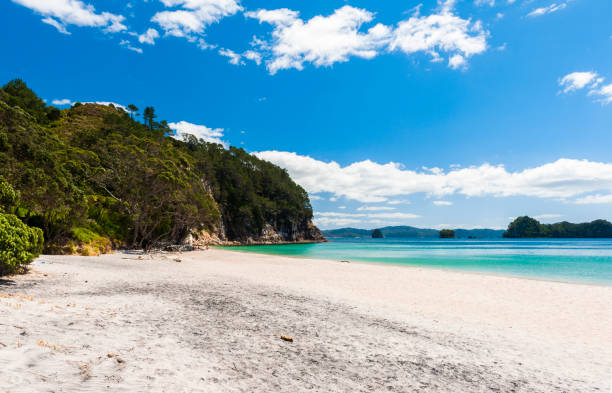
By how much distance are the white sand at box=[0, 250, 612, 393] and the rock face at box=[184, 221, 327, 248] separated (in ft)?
163

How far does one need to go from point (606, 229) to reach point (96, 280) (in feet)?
878

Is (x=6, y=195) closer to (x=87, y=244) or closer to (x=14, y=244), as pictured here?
(x=14, y=244)

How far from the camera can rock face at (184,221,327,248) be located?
224ft

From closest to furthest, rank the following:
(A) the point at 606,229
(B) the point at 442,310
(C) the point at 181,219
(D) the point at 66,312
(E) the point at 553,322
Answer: (D) the point at 66,312
(E) the point at 553,322
(B) the point at 442,310
(C) the point at 181,219
(A) the point at 606,229

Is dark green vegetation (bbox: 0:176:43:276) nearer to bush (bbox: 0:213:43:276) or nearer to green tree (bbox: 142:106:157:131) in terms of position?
bush (bbox: 0:213:43:276)

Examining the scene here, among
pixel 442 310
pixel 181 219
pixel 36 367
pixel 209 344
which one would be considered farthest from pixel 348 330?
pixel 181 219

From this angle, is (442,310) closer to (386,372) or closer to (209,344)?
(386,372)

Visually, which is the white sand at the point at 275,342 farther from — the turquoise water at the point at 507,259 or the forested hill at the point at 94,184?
the turquoise water at the point at 507,259

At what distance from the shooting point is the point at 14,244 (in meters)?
9.20

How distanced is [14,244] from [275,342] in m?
8.98

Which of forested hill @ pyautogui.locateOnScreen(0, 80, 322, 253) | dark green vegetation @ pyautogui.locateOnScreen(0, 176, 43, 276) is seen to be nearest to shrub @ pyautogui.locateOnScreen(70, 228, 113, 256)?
forested hill @ pyautogui.locateOnScreen(0, 80, 322, 253)

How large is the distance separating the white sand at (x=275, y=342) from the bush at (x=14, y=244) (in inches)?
23.2

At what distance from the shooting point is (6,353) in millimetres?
3746

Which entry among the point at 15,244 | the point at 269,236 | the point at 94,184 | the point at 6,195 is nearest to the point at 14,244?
the point at 15,244
